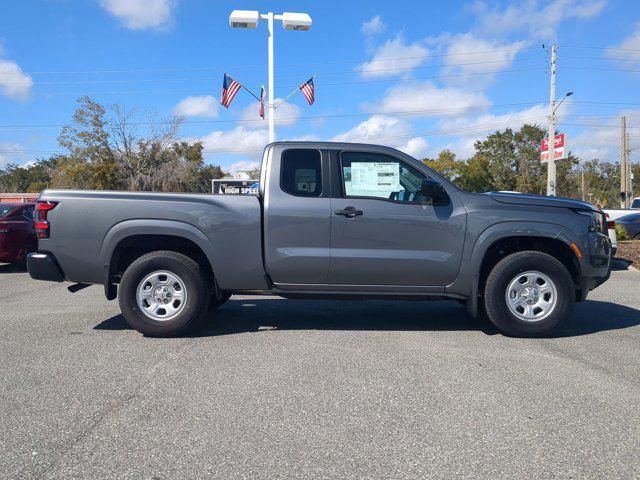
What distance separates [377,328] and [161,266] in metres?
2.52

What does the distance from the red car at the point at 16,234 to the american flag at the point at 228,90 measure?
10.8 metres

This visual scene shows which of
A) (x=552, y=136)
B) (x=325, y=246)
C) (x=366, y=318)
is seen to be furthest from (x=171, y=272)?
(x=552, y=136)

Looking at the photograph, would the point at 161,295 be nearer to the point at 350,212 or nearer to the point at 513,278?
the point at 350,212

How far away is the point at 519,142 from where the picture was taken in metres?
57.5

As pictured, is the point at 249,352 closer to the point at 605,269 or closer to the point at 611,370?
the point at 611,370

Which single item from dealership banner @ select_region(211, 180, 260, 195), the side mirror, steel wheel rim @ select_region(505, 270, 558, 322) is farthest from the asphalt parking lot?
dealership banner @ select_region(211, 180, 260, 195)

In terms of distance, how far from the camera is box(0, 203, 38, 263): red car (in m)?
11.0

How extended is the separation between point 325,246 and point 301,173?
84cm

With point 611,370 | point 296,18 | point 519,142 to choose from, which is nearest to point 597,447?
point 611,370

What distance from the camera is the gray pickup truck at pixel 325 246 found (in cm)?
558

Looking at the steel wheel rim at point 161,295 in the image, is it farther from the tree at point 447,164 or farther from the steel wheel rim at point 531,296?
the tree at point 447,164

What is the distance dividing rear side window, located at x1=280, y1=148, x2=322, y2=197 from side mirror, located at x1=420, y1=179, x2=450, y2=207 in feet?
3.61

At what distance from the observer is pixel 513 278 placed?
18.5ft

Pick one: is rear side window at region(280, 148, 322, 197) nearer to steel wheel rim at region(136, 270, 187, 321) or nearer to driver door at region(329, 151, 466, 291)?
driver door at region(329, 151, 466, 291)
